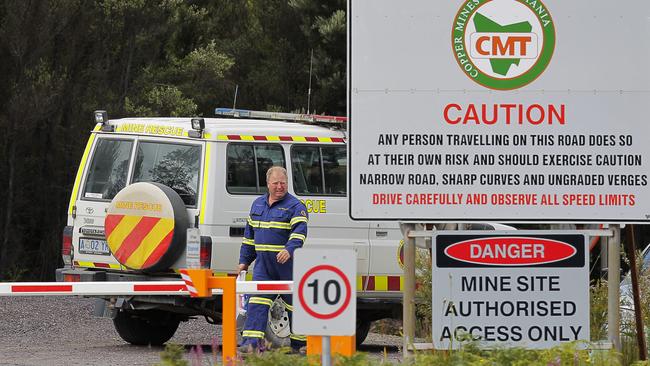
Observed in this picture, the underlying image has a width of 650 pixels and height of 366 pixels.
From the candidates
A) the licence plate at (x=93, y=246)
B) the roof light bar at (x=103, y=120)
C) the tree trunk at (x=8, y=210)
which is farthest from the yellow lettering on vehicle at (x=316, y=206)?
the tree trunk at (x=8, y=210)

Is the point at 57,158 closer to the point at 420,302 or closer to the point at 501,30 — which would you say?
the point at 420,302

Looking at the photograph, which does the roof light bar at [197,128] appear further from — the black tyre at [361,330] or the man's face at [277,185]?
the black tyre at [361,330]

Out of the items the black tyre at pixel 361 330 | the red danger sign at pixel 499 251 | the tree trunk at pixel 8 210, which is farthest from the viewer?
the tree trunk at pixel 8 210

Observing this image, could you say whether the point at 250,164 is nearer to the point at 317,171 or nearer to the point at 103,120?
the point at 317,171

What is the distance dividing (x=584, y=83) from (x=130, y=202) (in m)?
5.76

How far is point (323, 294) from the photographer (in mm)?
6676

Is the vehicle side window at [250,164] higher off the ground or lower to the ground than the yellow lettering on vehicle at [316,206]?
higher

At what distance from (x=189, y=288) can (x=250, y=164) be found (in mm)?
4114

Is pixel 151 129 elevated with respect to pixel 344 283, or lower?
elevated

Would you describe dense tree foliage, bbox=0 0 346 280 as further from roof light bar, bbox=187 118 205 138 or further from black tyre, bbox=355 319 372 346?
roof light bar, bbox=187 118 205 138

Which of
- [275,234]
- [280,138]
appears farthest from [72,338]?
[275,234]

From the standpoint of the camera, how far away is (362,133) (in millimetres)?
8422

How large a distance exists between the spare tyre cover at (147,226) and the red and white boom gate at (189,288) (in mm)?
1654

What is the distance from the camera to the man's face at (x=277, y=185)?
11809 millimetres
